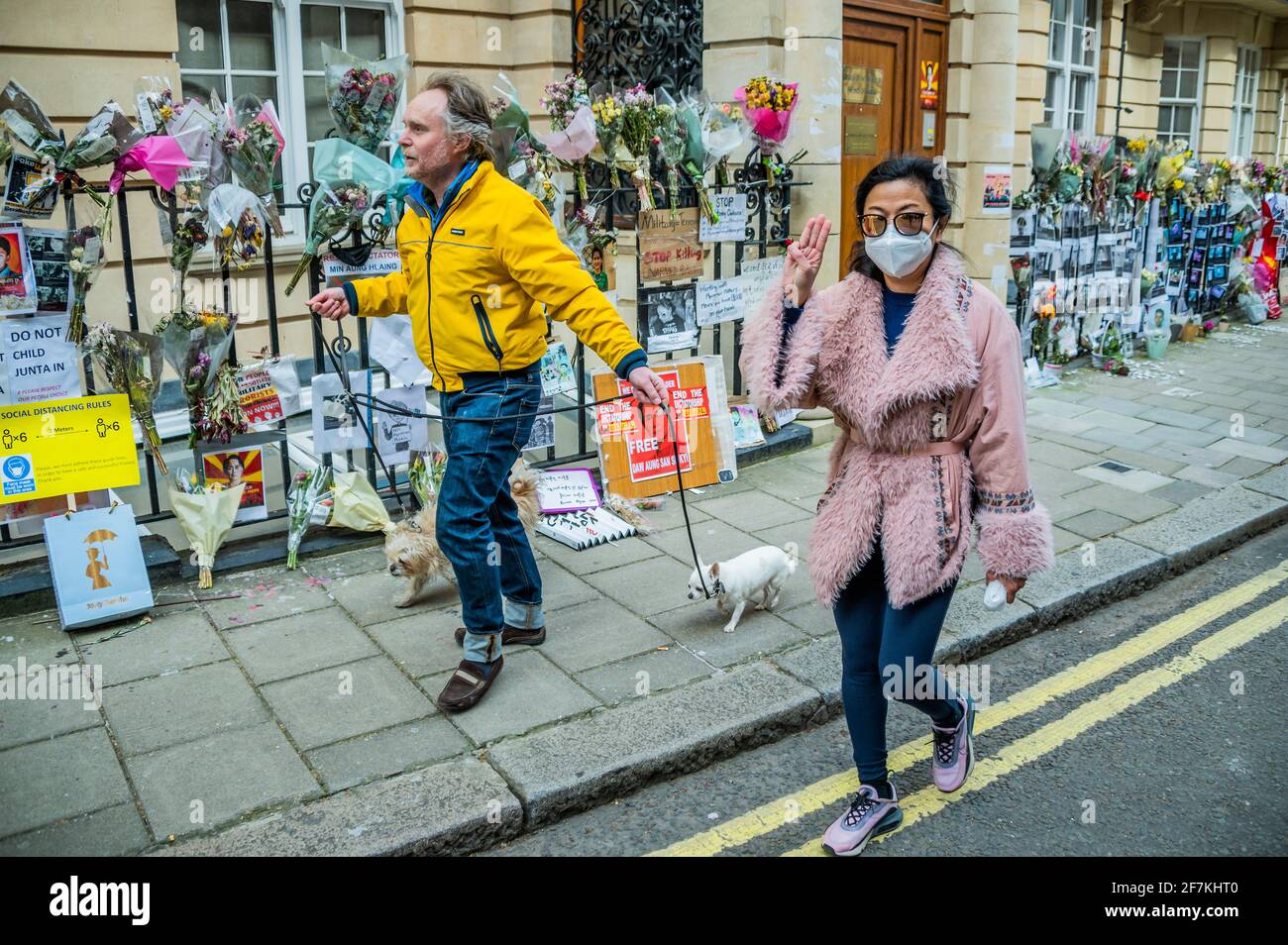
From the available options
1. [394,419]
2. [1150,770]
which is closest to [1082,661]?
[1150,770]

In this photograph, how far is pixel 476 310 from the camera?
3990 millimetres

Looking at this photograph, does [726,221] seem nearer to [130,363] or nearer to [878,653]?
[130,363]

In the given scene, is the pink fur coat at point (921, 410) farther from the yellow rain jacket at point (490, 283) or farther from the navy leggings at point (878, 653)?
the yellow rain jacket at point (490, 283)

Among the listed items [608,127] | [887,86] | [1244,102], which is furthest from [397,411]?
[1244,102]

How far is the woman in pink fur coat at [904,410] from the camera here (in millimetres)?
3107

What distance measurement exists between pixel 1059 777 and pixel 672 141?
428 centimetres

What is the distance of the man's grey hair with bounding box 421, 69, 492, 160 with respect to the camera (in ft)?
12.7

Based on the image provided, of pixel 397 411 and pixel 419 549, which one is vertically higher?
pixel 397 411

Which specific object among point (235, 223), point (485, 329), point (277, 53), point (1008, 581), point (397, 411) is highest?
point (277, 53)

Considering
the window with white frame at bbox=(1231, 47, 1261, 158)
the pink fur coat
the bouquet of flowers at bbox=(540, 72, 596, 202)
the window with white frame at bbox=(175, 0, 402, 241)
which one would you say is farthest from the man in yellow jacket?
the window with white frame at bbox=(1231, 47, 1261, 158)

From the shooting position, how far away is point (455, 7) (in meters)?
10.2

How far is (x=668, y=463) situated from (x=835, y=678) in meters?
2.57

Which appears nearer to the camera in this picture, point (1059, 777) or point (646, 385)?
point (646, 385)

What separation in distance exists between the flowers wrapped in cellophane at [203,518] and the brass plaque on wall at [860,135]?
6.00 meters
